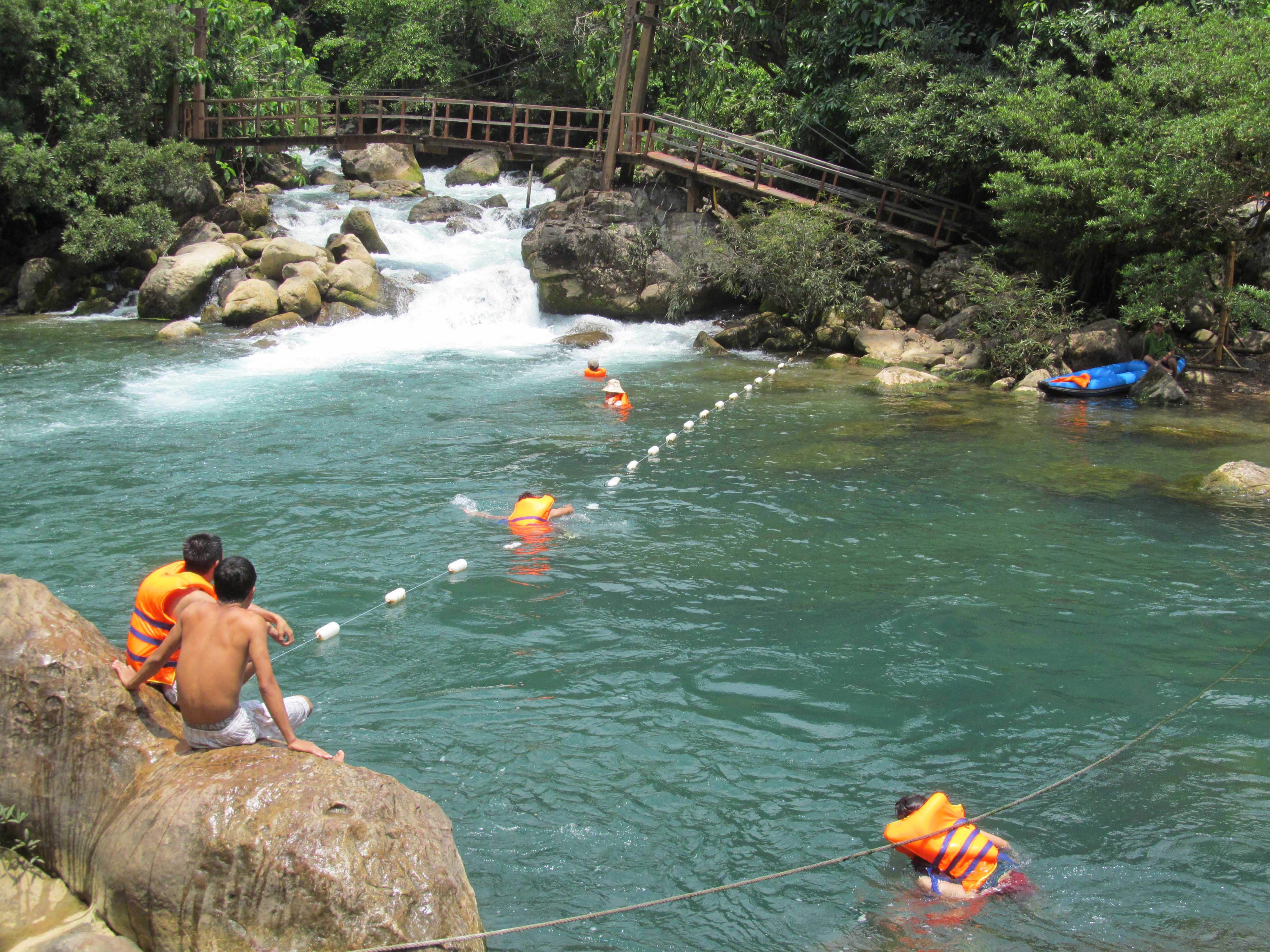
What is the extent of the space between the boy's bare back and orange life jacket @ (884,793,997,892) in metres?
3.31

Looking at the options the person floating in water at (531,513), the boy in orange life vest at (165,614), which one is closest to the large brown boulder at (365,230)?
the person floating in water at (531,513)

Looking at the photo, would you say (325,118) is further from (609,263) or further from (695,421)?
(695,421)

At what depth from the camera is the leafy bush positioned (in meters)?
21.0

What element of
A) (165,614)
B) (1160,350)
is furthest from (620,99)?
(165,614)

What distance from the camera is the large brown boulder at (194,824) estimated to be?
3.80 metres

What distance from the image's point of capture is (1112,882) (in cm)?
498

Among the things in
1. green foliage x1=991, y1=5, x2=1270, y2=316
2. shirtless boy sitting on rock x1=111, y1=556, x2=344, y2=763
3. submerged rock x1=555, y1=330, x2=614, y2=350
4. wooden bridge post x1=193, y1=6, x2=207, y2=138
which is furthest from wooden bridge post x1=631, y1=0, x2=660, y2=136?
shirtless boy sitting on rock x1=111, y1=556, x2=344, y2=763

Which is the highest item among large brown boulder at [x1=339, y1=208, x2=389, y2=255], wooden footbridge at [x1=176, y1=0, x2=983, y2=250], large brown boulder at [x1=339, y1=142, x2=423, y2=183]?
wooden footbridge at [x1=176, y1=0, x2=983, y2=250]

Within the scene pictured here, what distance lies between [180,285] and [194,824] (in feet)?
67.9

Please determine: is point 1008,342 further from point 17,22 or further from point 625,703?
point 17,22

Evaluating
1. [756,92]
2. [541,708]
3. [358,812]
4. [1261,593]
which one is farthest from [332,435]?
[756,92]

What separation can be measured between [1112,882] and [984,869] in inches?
27.2

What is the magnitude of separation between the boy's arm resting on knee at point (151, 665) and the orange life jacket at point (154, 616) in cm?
35

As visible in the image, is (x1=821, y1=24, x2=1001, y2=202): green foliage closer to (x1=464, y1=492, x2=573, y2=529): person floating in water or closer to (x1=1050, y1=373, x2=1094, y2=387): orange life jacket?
(x1=1050, y1=373, x2=1094, y2=387): orange life jacket
